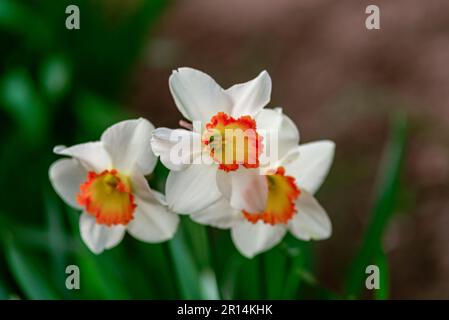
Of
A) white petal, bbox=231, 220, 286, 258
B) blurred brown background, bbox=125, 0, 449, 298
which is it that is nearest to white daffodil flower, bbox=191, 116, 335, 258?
white petal, bbox=231, 220, 286, 258

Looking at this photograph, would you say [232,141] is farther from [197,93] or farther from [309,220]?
[309,220]

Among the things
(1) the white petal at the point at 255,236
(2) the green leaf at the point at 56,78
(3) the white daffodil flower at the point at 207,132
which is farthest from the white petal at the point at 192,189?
(2) the green leaf at the point at 56,78

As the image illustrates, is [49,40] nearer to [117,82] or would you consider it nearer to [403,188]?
[117,82]

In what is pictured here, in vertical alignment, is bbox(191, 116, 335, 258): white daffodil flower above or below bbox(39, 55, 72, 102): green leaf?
below

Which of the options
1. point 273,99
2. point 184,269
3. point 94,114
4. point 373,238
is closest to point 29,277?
point 184,269

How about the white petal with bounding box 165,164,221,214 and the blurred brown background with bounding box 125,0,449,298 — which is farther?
the blurred brown background with bounding box 125,0,449,298

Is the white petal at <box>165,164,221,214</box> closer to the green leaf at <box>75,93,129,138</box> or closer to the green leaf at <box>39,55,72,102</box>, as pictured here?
the green leaf at <box>75,93,129,138</box>
